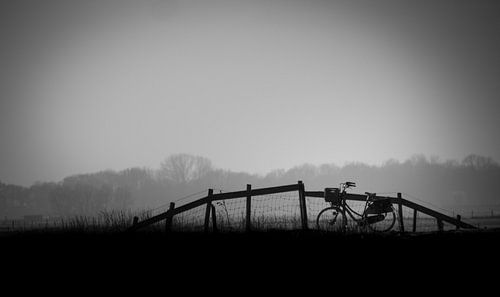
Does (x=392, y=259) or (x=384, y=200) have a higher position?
(x=384, y=200)

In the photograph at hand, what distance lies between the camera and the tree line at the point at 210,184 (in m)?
123

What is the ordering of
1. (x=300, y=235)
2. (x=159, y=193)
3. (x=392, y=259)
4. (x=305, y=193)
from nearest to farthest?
(x=392, y=259) → (x=300, y=235) → (x=305, y=193) → (x=159, y=193)

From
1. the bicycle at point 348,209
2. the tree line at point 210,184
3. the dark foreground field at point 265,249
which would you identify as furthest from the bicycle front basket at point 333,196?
the tree line at point 210,184

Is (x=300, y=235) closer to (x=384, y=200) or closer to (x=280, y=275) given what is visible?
(x=280, y=275)

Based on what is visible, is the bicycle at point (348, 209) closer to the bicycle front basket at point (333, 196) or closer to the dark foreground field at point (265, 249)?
the bicycle front basket at point (333, 196)

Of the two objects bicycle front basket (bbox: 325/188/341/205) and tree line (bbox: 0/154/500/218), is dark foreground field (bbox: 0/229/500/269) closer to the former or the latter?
bicycle front basket (bbox: 325/188/341/205)

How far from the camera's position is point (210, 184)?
156500 millimetres

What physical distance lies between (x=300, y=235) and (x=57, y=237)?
7076 mm

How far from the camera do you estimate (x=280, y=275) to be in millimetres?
6590

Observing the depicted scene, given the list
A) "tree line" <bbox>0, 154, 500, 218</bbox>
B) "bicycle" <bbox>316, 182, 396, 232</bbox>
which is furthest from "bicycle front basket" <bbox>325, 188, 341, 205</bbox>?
"tree line" <bbox>0, 154, 500, 218</bbox>

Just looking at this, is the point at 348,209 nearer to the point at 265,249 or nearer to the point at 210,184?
the point at 265,249

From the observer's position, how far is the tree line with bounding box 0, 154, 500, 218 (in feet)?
403

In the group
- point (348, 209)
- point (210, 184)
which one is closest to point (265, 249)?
point (348, 209)

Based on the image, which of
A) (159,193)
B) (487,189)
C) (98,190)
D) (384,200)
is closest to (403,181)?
(487,189)
